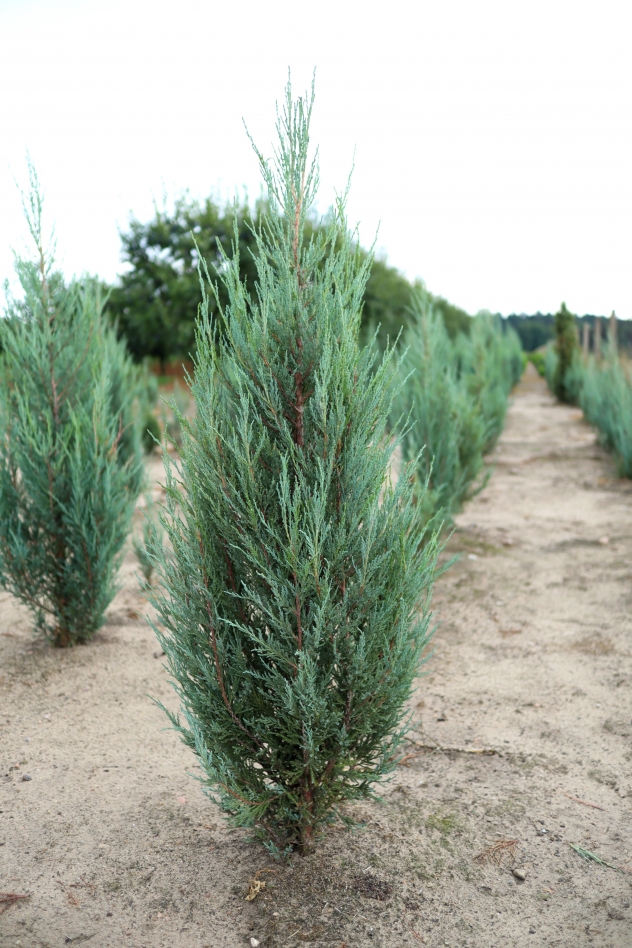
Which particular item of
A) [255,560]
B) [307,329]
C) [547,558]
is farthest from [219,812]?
[547,558]

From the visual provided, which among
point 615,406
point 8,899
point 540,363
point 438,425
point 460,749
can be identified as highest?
point 540,363

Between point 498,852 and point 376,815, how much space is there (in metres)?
0.53

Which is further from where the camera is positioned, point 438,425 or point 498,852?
point 438,425

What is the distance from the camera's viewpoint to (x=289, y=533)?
2.30m

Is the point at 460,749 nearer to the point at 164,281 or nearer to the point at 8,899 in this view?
the point at 8,899

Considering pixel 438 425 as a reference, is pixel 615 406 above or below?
below

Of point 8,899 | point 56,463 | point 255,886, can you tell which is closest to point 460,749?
point 255,886

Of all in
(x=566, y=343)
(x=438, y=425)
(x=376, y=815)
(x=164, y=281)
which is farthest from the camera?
(x=566, y=343)

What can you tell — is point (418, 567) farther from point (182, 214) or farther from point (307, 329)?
point (182, 214)

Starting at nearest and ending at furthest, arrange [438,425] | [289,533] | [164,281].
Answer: [289,533], [438,425], [164,281]

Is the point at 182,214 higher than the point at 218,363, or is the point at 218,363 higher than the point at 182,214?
the point at 182,214

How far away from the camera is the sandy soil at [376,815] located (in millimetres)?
2533

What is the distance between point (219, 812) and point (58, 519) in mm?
2394

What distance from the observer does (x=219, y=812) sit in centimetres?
321
